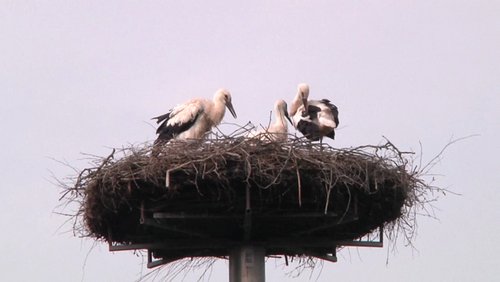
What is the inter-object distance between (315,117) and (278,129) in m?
0.95

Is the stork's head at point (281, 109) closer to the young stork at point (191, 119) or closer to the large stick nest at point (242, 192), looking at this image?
the young stork at point (191, 119)

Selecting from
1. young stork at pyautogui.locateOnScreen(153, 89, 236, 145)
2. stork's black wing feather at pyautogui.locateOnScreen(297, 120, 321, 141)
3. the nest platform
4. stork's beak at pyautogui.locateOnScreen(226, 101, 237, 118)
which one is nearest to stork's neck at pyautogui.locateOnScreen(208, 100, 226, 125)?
young stork at pyautogui.locateOnScreen(153, 89, 236, 145)

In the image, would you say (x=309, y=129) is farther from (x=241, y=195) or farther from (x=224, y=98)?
(x=241, y=195)

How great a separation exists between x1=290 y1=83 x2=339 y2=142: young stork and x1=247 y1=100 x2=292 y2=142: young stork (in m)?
0.16

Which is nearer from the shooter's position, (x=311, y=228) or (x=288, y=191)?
(x=288, y=191)

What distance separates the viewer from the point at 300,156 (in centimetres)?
887

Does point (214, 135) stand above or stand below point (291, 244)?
above

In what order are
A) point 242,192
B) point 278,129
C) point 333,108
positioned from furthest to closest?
point 333,108 → point 278,129 → point 242,192

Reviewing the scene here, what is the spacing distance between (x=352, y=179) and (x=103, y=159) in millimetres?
1803

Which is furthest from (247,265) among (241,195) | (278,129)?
(278,129)

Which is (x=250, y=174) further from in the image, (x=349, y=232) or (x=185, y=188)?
(x=349, y=232)

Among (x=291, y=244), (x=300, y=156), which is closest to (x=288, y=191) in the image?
(x=300, y=156)

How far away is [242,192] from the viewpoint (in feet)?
28.9

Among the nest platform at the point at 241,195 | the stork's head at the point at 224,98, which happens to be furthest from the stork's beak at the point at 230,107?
the nest platform at the point at 241,195
